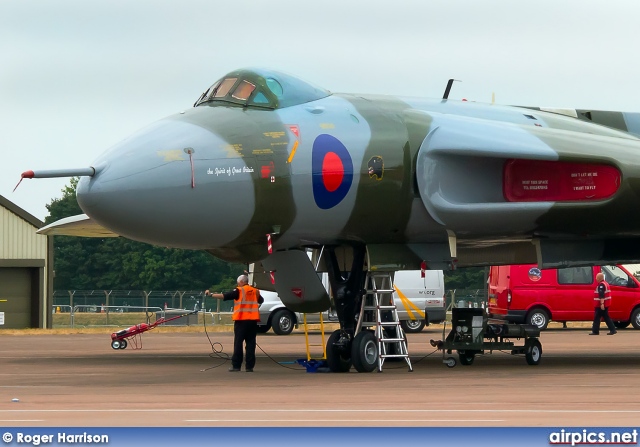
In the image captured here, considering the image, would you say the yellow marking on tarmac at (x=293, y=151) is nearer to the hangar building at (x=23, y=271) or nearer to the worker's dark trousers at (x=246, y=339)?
the worker's dark trousers at (x=246, y=339)

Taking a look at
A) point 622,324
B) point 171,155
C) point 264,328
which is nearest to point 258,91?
point 171,155

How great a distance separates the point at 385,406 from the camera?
11.4 metres

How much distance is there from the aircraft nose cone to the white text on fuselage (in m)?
0.04

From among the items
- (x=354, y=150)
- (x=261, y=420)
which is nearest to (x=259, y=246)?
(x=354, y=150)

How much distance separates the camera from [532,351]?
714 inches

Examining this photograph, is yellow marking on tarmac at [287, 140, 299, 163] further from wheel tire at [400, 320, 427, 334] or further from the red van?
wheel tire at [400, 320, 427, 334]

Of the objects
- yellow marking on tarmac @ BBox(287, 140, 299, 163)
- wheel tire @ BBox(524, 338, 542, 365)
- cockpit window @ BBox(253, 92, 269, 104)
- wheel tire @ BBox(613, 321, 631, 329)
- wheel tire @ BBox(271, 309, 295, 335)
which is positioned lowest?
wheel tire @ BBox(613, 321, 631, 329)

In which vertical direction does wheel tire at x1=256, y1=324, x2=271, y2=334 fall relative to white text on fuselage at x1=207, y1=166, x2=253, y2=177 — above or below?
below

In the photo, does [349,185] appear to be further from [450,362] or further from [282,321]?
[282,321]

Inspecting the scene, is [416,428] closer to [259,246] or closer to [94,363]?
[259,246]

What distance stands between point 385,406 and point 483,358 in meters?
9.08

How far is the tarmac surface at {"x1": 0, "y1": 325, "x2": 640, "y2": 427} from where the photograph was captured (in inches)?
400

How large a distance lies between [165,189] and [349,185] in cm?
273

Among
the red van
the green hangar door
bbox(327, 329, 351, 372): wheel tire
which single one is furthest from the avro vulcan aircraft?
the green hangar door
